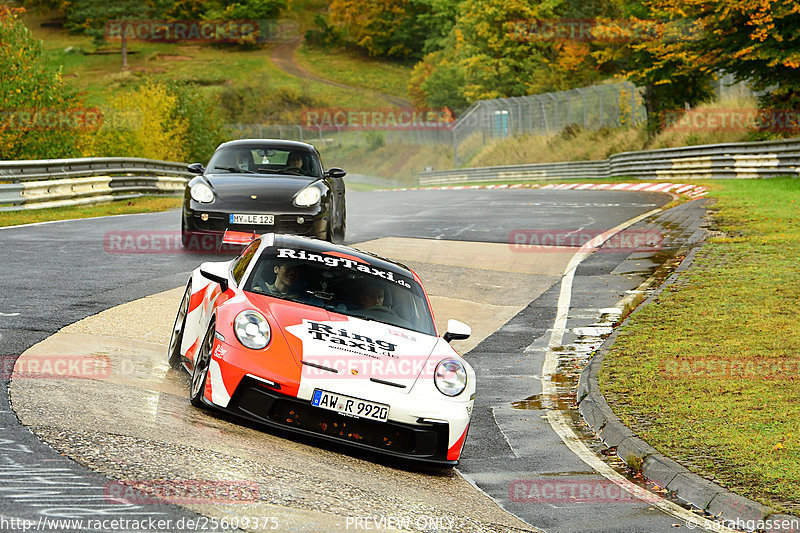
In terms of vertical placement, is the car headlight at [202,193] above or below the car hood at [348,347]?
above

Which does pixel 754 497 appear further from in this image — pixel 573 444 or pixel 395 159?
pixel 395 159

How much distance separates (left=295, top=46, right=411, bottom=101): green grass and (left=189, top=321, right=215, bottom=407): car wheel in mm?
127812

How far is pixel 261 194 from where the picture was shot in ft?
52.1

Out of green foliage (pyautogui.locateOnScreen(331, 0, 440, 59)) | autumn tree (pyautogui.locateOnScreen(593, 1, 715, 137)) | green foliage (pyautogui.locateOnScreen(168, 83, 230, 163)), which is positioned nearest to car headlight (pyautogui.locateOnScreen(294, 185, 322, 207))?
autumn tree (pyautogui.locateOnScreen(593, 1, 715, 137))

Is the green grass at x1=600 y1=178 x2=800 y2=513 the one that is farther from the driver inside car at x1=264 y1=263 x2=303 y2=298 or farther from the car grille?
the driver inside car at x1=264 y1=263 x2=303 y2=298

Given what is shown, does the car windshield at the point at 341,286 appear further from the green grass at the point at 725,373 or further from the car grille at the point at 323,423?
the green grass at the point at 725,373

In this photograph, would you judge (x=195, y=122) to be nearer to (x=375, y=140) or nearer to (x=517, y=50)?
(x=517, y=50)

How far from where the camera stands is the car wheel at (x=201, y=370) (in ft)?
25.1

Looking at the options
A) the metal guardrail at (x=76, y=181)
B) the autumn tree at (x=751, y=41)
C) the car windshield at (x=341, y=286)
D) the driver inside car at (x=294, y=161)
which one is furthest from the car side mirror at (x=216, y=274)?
the autumn tree at (x=751, y=41)

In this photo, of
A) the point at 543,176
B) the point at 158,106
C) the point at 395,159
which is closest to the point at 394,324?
the point at 158,106

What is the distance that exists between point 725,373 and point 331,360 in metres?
4.75

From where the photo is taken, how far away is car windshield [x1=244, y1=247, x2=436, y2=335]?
27.7 feet

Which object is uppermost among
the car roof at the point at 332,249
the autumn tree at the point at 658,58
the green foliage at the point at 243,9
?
the green foliage at the point at 243,9

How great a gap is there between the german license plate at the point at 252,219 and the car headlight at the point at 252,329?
802 centimetres
